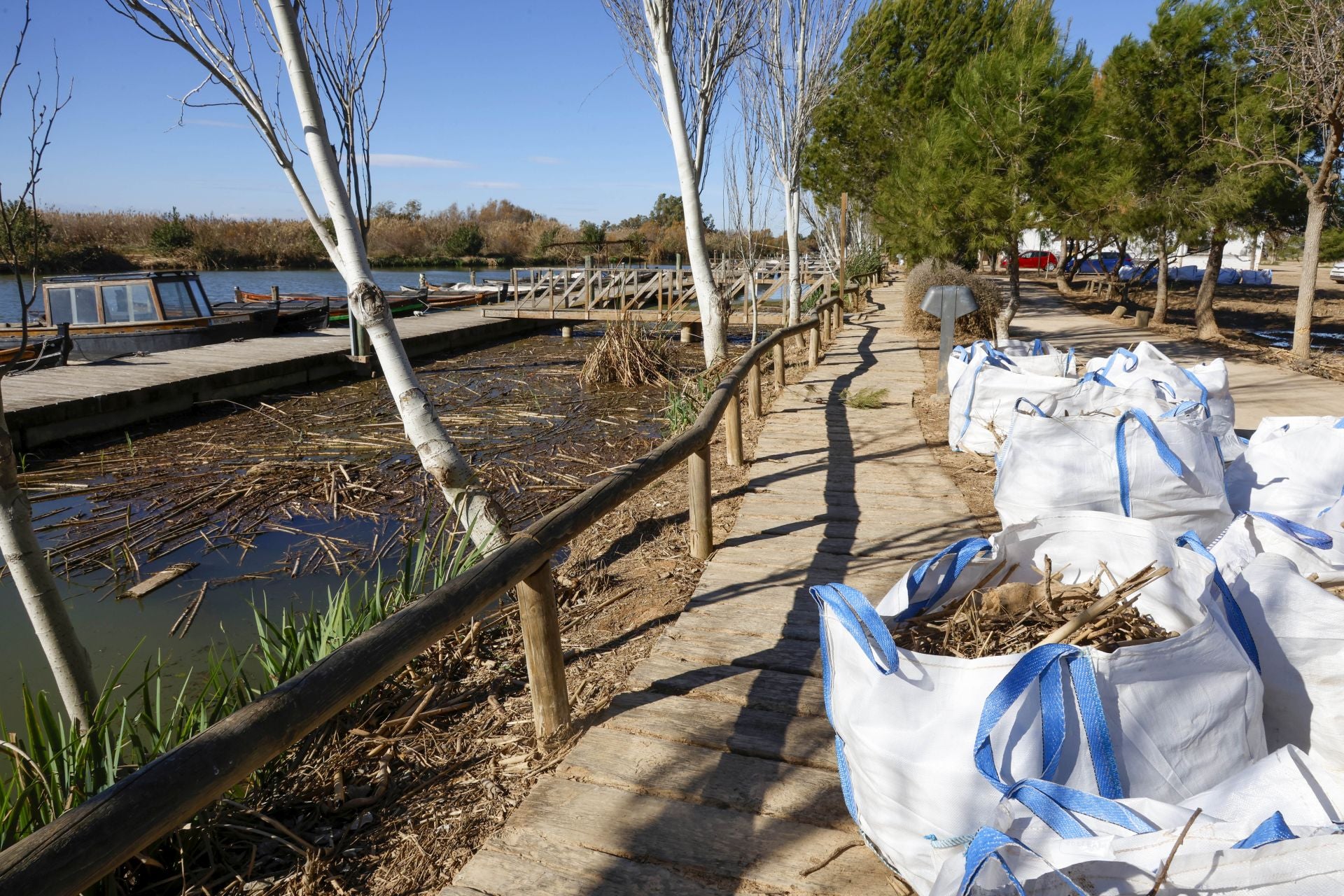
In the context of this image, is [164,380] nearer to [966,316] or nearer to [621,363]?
[621,363]

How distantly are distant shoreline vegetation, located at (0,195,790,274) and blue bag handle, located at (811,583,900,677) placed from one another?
74.7ft

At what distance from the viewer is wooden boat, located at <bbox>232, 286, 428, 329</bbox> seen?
18.3m

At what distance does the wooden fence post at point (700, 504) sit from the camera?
13.0 ft

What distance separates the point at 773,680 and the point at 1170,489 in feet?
6.36

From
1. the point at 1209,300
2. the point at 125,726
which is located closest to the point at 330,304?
the point at 125,726

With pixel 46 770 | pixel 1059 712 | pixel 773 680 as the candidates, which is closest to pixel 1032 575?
pixel 1059 712

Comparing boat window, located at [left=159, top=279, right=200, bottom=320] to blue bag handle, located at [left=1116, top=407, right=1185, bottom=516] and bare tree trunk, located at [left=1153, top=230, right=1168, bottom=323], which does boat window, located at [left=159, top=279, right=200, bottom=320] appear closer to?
blue bag handle, located at [left=1116, top=407, right=1185, bottom=516]

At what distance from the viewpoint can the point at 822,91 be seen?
13.0m

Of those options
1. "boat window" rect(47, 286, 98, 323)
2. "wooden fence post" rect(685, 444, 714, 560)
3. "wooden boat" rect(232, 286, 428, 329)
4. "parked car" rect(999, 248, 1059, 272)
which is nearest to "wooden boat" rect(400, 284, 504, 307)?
"wooden boat" rect(232, 286, 428, 329)

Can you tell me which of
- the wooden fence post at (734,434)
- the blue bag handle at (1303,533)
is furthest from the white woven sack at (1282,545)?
the wooden fence post at (734,434)

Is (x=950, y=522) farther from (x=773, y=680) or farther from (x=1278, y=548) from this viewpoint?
(x=773, y=680)

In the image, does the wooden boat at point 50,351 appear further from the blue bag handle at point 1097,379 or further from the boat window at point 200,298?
the blue bag handle at point 1097,379

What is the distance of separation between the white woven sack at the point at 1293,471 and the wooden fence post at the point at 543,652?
10.2 ft

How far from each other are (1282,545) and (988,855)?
7.19 ft
